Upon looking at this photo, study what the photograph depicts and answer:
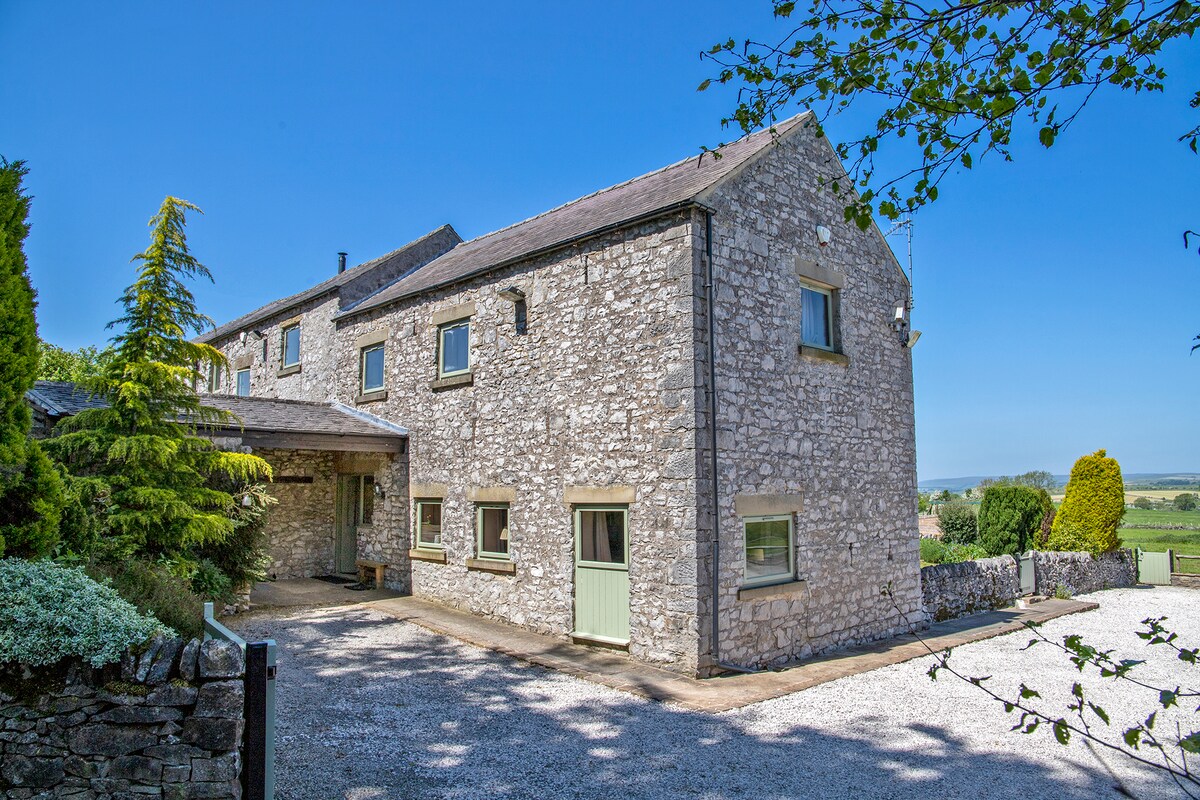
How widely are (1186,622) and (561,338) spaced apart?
12294 millimetres

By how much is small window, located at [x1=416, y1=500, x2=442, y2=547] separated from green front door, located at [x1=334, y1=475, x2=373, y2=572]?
2.32 meters

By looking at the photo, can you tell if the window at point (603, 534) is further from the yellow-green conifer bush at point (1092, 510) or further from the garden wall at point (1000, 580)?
the yellow-green conifer bush at point (1092, 510)

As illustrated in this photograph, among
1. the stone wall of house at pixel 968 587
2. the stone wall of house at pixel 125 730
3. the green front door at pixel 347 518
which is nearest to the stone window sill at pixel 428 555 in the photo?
the green front door at pixel 347 518

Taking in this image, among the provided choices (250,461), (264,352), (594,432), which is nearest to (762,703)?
(594,432)

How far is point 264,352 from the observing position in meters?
19.0

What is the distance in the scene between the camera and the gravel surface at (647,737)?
566cm

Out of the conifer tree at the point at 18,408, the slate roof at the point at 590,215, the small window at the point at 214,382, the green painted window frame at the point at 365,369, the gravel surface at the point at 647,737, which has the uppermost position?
the slate roof at the point at 590,215

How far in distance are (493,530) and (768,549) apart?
13.9 feet

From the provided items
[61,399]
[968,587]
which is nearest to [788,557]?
[968,587]

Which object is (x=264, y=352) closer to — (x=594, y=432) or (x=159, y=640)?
(x=594, y=432)

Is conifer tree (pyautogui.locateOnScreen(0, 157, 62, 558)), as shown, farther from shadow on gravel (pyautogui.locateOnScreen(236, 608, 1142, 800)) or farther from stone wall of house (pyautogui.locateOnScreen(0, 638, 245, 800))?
shadow on gravel (pyautogui.locateOnScreen(236, 608, 1142, 800))

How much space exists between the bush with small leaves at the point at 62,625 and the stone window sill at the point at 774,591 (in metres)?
6.14

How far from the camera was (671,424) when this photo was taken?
29.1 ft

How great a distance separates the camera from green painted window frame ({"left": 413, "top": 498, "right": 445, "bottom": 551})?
12.7 meters
